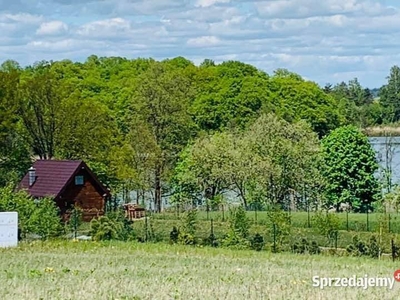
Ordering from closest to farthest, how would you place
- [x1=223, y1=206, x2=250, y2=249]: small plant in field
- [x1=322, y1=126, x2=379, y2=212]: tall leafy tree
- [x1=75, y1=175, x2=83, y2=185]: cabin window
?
[x1=223, y1=206, x2=250, y2=249]: small plant in field < [x1=75, y1=175, x2=83, y2=185]: cabin window < [x1=322, y1=126, x2=379, y2=212]: tall leafy tree

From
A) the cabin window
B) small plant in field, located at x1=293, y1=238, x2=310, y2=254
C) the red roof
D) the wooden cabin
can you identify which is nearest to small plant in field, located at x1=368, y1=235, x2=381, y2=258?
small plant in field, located at x1=293, y1=238, x2=310, y2=254

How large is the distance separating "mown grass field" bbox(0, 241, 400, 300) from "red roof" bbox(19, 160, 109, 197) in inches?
788

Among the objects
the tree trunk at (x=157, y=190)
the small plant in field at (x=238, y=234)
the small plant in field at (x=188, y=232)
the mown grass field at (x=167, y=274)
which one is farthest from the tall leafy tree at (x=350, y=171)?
the mown grass field at (x=167, y=274)

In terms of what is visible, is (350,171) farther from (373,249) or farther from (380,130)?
(380,130)

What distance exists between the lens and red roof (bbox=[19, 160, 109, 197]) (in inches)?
1636

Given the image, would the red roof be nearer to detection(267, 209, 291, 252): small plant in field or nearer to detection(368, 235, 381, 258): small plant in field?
detection(267, 209, 291, 252): small plant in field

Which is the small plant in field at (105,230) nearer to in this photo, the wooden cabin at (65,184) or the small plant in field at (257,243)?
the small plant in field at (257,243)

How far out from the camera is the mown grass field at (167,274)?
11062 mm

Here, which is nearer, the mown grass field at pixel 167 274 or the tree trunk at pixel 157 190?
the mown grass field at pixel 167 274

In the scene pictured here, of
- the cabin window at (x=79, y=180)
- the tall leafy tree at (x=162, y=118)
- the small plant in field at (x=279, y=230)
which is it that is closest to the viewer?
the small plant in field at (x=279, y=230)

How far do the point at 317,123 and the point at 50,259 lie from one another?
153 ft

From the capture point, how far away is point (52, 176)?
42.1 meters

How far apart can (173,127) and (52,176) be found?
14.0 metres

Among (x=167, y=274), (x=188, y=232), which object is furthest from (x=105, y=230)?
(x=167, y=274)
